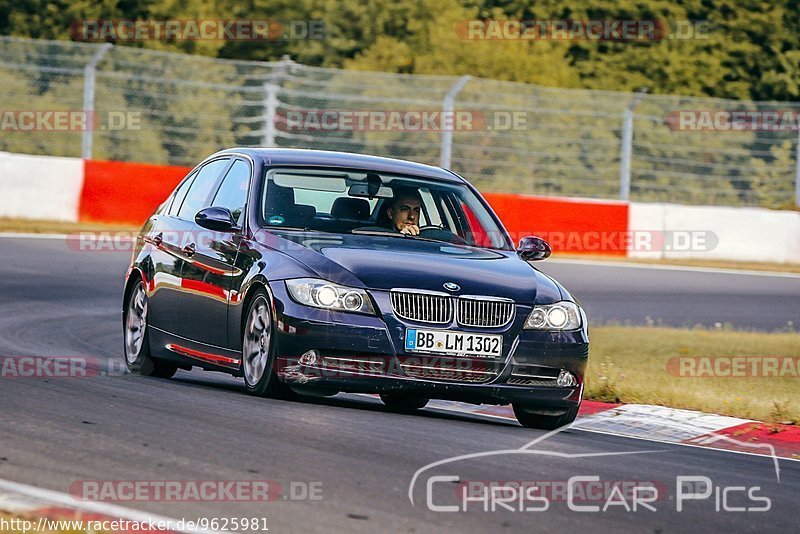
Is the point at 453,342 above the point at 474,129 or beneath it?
beneath

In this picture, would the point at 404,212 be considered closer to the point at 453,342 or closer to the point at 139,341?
the point at 453,342

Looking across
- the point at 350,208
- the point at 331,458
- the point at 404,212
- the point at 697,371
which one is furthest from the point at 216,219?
the point at 697,371

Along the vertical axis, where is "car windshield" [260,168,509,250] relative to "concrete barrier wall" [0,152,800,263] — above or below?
above

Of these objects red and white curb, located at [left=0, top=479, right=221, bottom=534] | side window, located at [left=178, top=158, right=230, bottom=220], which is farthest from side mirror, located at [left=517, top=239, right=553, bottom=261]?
red and white curb, located at [left=0, top=479, right=221, bottom=534]

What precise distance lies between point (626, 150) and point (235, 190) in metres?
18.0

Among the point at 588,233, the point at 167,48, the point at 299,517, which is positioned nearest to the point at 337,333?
the point at 299,517

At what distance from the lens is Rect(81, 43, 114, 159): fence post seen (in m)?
25.3

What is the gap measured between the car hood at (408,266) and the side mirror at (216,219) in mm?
331

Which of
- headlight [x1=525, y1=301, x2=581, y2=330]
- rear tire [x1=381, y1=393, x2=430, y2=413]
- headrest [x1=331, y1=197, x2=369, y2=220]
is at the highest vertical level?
headrest [x1=331, y1=197, x2=369, y2=220]

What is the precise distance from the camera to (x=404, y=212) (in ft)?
32.2

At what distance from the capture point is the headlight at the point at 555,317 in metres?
8.78

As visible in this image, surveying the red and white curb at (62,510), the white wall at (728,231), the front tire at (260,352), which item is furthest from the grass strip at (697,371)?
the white wall at (728,231)

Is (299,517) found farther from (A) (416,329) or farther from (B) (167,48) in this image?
(B) (167,48)

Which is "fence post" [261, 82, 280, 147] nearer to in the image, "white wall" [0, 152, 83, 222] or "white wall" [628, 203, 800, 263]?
"white wall" [0, 152, 83, 222]
